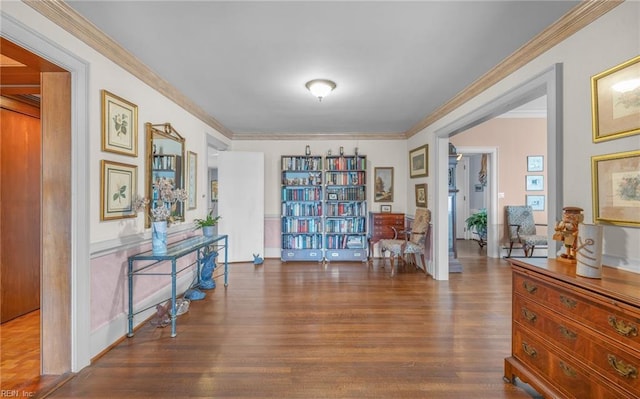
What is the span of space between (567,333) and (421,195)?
3.37m

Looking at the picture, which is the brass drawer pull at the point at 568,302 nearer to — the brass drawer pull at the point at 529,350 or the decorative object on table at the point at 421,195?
the brass drawer pull at the point at 529,350

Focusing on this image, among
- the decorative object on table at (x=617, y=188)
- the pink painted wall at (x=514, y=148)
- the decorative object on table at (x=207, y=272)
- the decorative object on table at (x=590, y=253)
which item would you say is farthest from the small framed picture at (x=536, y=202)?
the decorative object on table at (x=207, y=272)

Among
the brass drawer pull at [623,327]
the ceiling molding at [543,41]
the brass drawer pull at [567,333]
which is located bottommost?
the brass drawer pull at [567,333]

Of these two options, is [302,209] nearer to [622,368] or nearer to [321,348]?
[321,348]

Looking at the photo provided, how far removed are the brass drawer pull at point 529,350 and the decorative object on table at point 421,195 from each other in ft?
9.76

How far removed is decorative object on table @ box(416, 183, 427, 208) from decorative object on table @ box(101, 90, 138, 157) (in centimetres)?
403

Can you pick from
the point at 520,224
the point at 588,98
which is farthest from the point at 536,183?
the point at 588,98

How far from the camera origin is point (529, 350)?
170cm

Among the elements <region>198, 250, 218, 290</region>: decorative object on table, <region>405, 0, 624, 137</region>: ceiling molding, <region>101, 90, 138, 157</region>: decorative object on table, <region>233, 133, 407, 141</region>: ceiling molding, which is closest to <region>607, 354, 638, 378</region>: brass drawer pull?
<region>405, 0, 624, 137</region>: ceiling molding

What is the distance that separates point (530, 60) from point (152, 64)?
332cm

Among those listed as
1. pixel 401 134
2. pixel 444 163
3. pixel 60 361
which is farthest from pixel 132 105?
pixel 401 134

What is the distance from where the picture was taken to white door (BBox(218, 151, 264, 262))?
5.01m

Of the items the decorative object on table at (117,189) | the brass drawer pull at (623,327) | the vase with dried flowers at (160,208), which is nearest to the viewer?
the brass drawer pull at (623,327)

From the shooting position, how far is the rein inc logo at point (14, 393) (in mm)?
A: 1692
